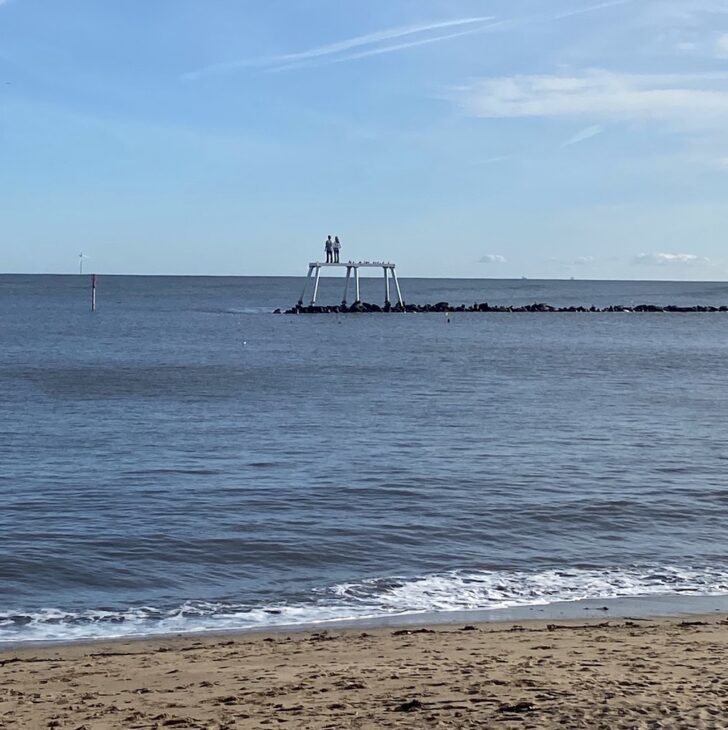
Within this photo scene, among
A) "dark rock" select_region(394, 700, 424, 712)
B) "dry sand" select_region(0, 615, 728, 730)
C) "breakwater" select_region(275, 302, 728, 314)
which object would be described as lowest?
"dry sand" select_region(0, 615, 728, 730)

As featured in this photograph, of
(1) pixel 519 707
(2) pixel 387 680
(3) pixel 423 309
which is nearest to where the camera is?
(1) pixel 519 707

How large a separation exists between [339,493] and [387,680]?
11.4 meters

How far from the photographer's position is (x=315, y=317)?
9762 cm

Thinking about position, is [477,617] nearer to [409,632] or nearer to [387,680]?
[409,632]

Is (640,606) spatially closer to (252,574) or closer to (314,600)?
(314,600)

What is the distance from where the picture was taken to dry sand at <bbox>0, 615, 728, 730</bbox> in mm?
8586

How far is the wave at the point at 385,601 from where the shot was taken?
43.4 feet

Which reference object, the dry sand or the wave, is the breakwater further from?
the dry sand

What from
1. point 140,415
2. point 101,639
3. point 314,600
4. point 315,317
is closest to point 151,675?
point 101,639

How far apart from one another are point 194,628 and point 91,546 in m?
4.37

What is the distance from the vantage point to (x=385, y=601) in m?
14.6

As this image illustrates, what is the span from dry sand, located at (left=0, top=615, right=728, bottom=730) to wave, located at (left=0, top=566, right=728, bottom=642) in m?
0.77

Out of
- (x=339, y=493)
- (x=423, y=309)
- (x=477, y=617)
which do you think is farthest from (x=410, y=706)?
(x=423, y=309)

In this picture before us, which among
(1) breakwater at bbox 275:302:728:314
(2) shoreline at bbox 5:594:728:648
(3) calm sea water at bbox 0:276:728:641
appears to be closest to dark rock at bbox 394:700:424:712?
(2) shoreline at bbox 5:594:728:648
